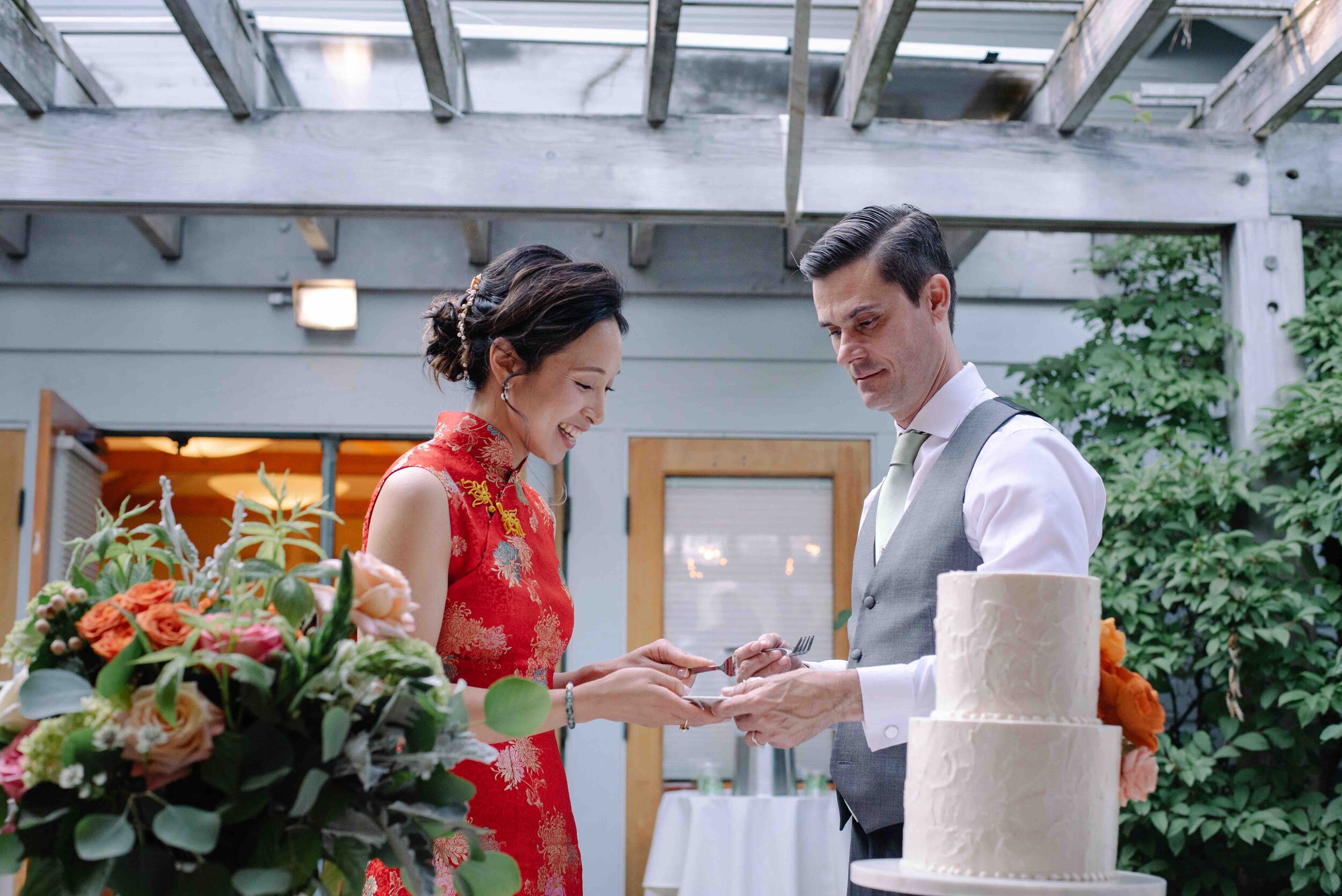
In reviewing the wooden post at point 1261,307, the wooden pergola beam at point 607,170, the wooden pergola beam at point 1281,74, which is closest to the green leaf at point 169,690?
the wooden pergola beam at point 607,170

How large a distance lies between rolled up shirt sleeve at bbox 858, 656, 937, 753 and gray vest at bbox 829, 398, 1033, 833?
7 centimetres

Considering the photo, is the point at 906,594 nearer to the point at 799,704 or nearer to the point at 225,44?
the point at 799,704

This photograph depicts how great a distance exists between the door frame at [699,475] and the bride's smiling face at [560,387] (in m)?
2.62

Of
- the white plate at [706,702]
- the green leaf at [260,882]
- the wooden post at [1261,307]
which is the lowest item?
the green leaf at [260,882]

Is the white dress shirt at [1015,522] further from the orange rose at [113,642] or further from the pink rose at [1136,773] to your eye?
the orange rose at [113,642]

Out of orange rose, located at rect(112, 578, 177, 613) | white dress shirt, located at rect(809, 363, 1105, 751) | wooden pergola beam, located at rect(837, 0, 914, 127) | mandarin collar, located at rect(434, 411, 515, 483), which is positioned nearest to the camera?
orange rose, located at rect(112, 578, 177, 613)

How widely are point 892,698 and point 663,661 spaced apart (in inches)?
21.2

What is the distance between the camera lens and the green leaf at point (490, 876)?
1.04 meters

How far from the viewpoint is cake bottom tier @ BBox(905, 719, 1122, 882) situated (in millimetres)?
1073

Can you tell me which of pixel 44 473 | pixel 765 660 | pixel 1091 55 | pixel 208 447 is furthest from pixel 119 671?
pixel 208 447

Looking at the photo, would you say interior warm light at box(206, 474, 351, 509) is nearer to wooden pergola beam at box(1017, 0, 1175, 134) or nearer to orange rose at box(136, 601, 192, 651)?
wooden pergola beam at box(1017, 0, 1175, 134)

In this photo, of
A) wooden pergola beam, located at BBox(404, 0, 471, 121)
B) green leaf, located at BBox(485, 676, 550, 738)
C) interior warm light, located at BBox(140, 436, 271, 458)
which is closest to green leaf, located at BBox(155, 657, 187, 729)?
green leaf, located at BBox(485, 676, 550, 738)

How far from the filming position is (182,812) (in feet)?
2.88

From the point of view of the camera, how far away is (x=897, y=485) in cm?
178
